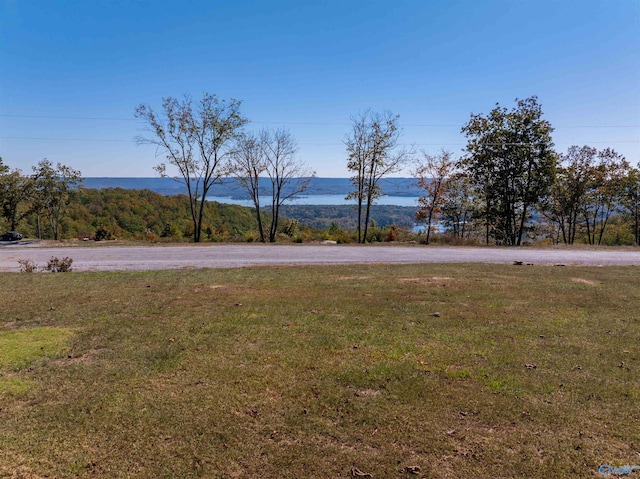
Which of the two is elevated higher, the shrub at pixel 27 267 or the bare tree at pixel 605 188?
the bare tree at pixel 605 188

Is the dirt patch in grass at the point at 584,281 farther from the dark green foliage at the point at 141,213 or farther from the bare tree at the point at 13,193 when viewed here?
the dark green foliage at the point at 141,213

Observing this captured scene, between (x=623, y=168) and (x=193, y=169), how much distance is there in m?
33.5

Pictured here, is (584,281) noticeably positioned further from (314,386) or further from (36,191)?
(36,191)

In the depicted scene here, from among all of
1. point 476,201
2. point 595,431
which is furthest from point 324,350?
point 476,201

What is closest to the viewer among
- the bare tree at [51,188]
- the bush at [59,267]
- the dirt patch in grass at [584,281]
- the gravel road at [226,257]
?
the dirt patch in grass at [584,281]

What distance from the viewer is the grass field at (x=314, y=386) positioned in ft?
9.84

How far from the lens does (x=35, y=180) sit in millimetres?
27750

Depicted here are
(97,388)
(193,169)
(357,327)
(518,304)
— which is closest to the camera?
(97,388)

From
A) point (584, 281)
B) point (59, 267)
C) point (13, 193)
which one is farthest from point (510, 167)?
point (13, 193)

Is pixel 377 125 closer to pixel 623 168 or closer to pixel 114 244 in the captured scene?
pixel 114 244

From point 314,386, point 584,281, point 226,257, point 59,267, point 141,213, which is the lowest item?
point 314,386

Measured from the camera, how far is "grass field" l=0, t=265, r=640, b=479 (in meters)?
3.00

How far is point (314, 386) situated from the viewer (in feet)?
13.6

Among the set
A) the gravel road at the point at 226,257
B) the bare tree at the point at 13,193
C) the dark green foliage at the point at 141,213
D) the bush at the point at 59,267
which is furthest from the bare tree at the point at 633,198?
the bare tree at the point at 13,193
